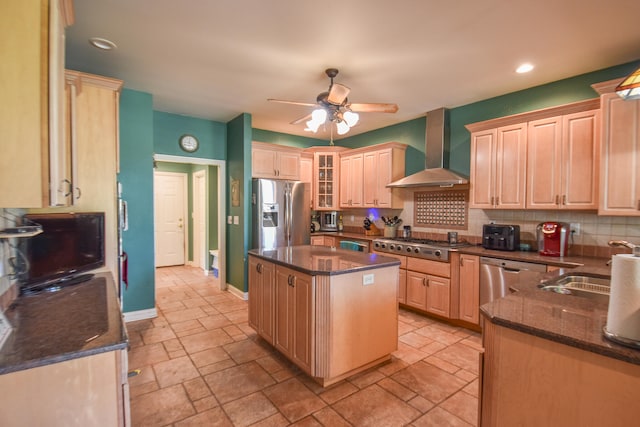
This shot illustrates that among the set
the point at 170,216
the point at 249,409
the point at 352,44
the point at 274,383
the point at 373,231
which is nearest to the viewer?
the point at 249,409

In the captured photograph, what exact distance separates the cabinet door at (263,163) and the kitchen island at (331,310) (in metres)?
2.14

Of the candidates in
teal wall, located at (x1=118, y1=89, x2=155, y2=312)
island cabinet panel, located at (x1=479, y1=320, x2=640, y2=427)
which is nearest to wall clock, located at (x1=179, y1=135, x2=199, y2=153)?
teal wall, located at (x1=118, y1=89, x2=155, y2=312)

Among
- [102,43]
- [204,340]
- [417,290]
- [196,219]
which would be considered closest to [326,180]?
[417,290]

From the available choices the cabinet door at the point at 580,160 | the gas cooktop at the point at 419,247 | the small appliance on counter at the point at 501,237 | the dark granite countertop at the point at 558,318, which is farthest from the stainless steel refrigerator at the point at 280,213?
the dark granite countertop at the point at 558,318

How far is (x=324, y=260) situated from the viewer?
265cm

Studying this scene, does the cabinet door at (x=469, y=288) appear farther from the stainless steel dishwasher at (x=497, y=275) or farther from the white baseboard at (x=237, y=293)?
the white baseboard at (x=237, y=293)

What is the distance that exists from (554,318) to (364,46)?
7.70 feet

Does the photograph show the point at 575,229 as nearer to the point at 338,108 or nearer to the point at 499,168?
the point at 499,168

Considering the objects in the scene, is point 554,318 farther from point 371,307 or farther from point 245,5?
point 245,5

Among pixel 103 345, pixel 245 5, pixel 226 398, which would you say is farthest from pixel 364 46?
pixel 226 398

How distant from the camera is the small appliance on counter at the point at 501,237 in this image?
335 centimetres

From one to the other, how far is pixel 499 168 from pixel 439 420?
105 inches

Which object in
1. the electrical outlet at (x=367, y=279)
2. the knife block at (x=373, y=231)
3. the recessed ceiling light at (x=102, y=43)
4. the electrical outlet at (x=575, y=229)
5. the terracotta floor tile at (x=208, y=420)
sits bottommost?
the terracotta floor tile at (x=208, y=420)

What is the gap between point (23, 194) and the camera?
102cm
